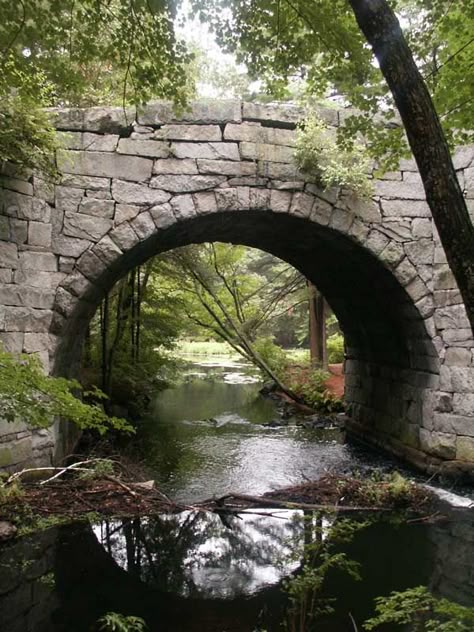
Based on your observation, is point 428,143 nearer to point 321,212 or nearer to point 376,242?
point 321,212

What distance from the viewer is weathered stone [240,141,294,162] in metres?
5.89

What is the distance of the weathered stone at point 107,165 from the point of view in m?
5.54

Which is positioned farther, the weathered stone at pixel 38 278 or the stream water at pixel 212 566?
the weathered stone at pixel 38 278

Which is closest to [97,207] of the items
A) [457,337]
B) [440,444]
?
[457,337]

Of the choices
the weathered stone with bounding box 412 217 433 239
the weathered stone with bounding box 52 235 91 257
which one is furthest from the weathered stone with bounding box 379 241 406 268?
the weathered stone with bounding box 52 235 91 257

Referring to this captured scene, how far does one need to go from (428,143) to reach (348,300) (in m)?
6.15

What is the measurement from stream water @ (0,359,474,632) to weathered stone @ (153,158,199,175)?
342cm

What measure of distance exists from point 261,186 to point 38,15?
2.91 metres

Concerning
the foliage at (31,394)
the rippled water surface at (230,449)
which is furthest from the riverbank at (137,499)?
the foliage at (31,394)

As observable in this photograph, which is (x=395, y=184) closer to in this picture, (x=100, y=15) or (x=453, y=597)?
(x=100, y=15)

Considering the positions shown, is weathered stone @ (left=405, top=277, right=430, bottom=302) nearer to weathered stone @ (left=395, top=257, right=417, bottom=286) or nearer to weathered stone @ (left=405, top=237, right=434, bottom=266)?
weathered stone @ (left=395, top=257, right=417, bottom=286)

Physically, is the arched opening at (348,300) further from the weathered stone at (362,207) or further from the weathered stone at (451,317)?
the weathered stone at (362,207)

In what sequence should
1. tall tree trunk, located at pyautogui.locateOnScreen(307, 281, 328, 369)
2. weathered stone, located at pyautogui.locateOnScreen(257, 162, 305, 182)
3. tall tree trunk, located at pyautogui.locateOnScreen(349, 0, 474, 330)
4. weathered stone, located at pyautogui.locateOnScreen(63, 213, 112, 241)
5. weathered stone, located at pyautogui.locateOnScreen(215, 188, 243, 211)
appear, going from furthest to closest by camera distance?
tall tree trunk, located at pyautogui.locateOnScreen(307, 281, 328, 369), weathered stone, located at pyautogui.locateOnScreen(257, 162, 305, 182), weathered stone, located at pyautogui.locateOnScreen(215, 188, 243, 211), weathered stone, located at pyautogui.locateOnScreen(63, 213, 112, 241), tall tree trunk, located at pyautogui.locateOnScreen(349, 0, 474, 330)

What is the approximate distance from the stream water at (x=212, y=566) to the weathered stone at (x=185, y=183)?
10.6ft
